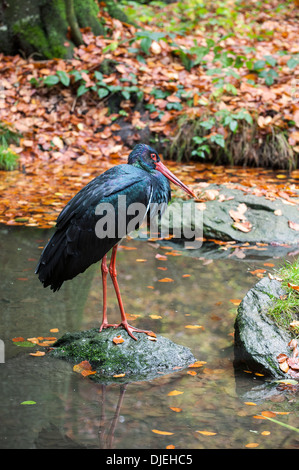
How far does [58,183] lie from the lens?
7434 millimetres

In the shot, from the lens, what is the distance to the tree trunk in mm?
9438

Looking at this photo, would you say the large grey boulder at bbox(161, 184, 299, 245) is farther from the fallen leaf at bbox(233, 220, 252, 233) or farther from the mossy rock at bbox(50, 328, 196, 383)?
the mossy rock at bbox(50, 328, 196, 383)

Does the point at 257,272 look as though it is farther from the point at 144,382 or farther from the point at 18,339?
the point at 18,339

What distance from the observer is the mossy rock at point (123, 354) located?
3371 millimetres

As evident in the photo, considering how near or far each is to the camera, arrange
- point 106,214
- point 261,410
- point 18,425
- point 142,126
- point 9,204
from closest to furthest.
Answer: point 18,425 < point 261,410 < point 106,214 < point 9,204 < point 142,126

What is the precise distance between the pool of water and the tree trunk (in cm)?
564

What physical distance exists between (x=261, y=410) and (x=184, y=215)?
10.5 feet

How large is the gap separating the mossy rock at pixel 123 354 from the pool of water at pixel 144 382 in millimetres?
88

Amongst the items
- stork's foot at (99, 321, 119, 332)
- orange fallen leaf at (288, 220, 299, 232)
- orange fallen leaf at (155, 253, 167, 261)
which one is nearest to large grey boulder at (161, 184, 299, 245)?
orange fallen leaf at (288, 220, 299, 232)

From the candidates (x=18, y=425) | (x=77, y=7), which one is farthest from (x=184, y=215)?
(x=77, y=7)

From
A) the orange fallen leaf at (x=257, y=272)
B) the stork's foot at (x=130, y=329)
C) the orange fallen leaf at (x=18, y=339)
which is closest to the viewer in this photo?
the stork's foot at (x=130, y=329)

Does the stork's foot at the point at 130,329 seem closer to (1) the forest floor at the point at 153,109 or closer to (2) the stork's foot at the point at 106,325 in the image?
(2) the stork's foot at the point at 106,325

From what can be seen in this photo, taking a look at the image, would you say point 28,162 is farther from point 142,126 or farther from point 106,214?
point 106,214

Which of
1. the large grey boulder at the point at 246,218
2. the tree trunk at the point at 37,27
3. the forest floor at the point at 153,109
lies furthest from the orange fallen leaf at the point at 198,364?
the tree trunk at the point at 37,27
